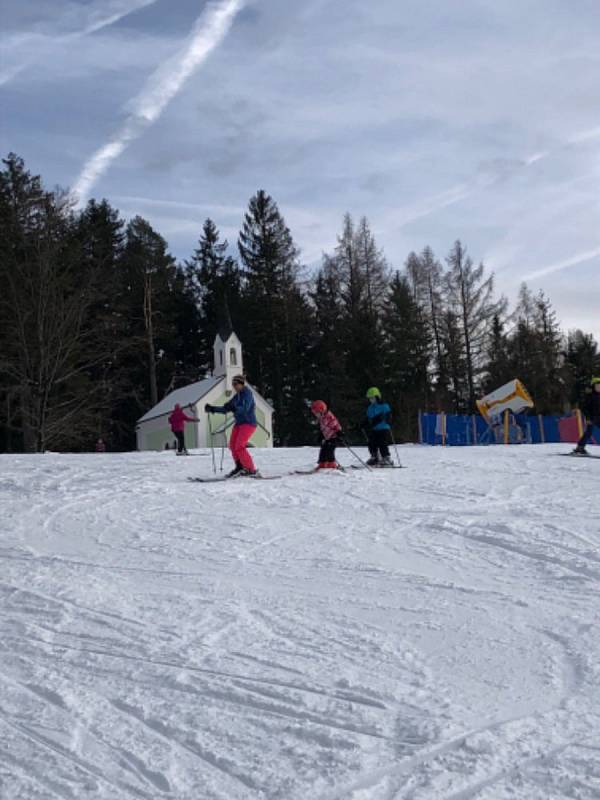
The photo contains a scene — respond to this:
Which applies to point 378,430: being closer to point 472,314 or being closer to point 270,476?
point 270,476

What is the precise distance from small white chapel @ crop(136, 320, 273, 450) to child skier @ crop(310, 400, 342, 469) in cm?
2501

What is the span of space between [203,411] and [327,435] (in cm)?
2612

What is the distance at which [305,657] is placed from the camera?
3834 millimetres

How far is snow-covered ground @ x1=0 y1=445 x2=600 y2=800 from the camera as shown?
8.99 feet

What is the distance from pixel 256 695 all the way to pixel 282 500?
20.3 ft

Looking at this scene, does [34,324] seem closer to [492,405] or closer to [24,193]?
A: [24,193]

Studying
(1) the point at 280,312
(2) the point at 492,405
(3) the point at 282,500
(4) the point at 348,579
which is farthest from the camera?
(1) the point at 280,312

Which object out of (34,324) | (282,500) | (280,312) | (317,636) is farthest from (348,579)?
(280,312)

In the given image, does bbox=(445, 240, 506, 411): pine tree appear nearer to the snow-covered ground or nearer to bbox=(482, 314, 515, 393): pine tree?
bbox=(482, 314, 515, 393): pine tree

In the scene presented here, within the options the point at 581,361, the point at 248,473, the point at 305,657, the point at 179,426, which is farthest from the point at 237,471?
the point at 581,361

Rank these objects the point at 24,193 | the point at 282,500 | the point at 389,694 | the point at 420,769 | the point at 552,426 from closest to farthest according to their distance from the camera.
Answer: the point at 420,769 < the point at 389,694 < the point at 282,500 < the point at 552,426 < the point at 24,193

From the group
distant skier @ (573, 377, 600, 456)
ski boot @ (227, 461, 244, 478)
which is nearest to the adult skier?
ski boot @ (227, 461, 244, 478)

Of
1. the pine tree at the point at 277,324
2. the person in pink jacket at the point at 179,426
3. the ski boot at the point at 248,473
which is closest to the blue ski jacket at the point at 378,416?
the ski boot at the point at 248,473

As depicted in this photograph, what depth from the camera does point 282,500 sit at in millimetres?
9555
